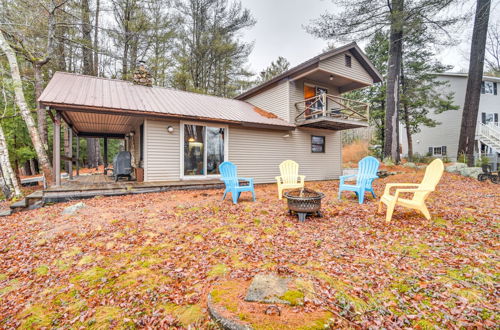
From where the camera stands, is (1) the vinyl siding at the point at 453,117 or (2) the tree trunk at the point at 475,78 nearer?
(2) the tree trunk at the point at 475,78

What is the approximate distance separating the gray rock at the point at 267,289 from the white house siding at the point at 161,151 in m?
5.86

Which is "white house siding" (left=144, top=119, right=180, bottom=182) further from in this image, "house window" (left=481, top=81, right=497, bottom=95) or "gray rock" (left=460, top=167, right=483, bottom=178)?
"house window" (left=481, top=81, right=497, bottom=95)

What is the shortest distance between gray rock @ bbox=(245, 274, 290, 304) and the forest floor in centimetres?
18

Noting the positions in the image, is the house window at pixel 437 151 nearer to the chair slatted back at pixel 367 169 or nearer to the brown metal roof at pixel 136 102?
the brown metal roof at pixel 136 102

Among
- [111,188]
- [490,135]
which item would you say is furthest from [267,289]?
[490,135]

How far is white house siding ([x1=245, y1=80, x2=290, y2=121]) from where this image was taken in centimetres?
996

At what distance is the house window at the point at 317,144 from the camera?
1054 cm

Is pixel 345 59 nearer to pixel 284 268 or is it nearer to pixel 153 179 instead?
pixel 153 179

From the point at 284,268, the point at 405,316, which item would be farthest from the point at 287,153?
the point at 405,316

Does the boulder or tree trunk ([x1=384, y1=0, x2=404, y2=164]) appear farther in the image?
tree trunk ([x1=384, y1=0, x2=404, y2=164])

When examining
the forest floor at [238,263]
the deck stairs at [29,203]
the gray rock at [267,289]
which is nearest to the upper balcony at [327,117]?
the forest floor at [238,263]

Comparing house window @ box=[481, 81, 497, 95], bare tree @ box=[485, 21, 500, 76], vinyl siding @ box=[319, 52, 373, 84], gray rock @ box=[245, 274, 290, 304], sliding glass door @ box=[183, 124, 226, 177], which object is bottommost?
gray rock @ box=[245, 274, 290, 304]

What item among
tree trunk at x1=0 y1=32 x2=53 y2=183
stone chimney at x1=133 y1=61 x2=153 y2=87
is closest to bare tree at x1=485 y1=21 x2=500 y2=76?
stone chimney at x1=133 y1=61 x2=153 y2=87

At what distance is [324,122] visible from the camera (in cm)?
908
